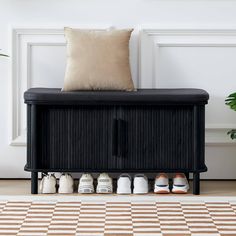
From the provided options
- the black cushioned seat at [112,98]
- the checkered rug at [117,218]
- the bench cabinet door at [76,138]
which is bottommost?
the checkered rug at [117,218]

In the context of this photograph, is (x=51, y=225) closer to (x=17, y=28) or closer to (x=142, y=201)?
(x=142, y=201)

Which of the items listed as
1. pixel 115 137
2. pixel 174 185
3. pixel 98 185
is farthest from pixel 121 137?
pixel 174 185

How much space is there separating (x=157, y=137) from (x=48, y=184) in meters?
0.68

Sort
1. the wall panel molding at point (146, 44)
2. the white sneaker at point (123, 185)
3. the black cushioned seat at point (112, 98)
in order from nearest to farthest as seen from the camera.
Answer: the black cushioned seat at point (112, 98) → the white sneaker at point (123, 185) → the wall panel molding at point (146, 44)

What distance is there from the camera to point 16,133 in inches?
212

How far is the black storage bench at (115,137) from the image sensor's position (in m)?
4.92

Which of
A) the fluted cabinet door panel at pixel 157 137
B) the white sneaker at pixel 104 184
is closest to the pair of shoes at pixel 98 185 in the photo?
the white sneaker at pixel 104 184

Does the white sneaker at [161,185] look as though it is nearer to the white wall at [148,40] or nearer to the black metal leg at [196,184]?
the black metal leg at [196,184]

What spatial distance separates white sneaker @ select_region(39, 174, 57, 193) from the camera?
16.4 feet

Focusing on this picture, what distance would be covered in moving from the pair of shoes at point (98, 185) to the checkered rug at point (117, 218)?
0.67 feet

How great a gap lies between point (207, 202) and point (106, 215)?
2.13 ft

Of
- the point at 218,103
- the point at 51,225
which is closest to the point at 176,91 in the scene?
the point at 218,103

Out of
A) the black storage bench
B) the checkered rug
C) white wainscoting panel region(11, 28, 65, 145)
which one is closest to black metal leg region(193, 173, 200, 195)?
the black storage bench

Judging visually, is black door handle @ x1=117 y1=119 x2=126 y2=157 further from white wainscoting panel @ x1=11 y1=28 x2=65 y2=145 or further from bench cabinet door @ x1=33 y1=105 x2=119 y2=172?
white wainscoting panel @ x1=11 y1=28 x2=65 y2=145
